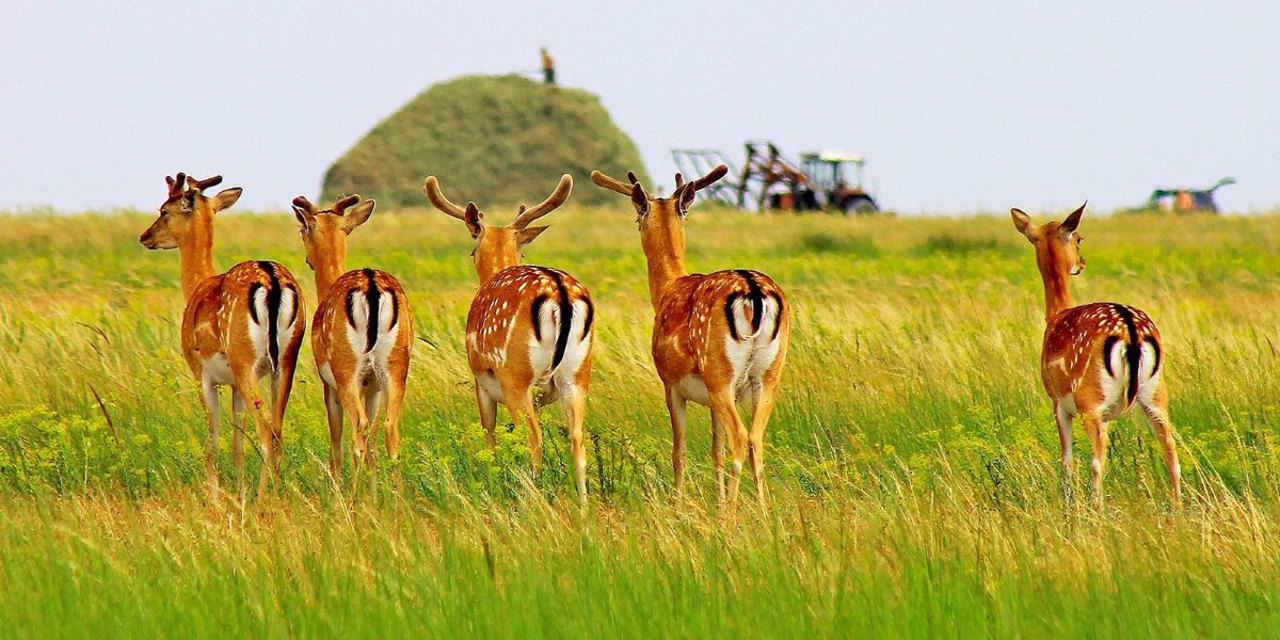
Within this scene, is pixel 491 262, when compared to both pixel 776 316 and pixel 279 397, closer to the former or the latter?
pixel 279 397

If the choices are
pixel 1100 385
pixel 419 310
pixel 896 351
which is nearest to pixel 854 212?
pixel 419 310

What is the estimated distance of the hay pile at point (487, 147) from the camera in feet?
145

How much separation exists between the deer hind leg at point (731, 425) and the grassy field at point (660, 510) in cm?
27

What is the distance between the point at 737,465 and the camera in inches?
295

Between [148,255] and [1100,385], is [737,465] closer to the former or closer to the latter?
[1100,385]

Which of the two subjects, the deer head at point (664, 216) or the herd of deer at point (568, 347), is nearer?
the herd of deer at point (568, 347)

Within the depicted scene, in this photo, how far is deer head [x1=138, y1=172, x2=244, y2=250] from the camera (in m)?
9.27

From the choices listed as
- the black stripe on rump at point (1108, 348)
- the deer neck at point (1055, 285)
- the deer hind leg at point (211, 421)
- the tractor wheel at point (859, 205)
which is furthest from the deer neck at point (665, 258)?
the tractor wheel at point (859, 205)

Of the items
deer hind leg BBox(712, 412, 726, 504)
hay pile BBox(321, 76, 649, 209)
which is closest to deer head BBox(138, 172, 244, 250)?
deer hind leg BBox(712, 412, 726, 504)

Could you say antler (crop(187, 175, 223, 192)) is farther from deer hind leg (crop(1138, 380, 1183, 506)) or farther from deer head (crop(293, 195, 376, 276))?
deer hind leg (crop(1138, 380, 1183, 506))

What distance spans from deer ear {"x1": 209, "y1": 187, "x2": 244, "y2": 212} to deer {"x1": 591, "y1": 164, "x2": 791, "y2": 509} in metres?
2.94

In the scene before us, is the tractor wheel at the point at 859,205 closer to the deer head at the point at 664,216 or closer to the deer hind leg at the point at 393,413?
the deer head at the point at 664,216

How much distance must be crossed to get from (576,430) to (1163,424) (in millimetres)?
2867

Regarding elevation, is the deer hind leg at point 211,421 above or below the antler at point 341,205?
below
